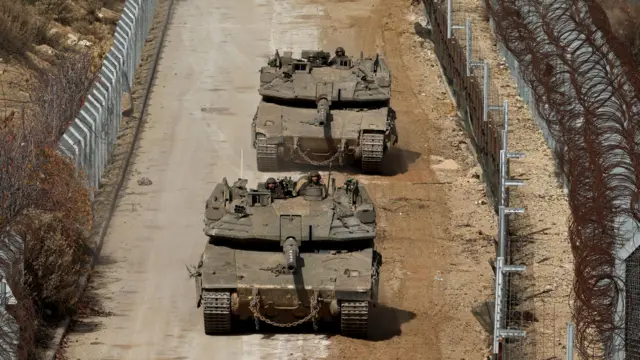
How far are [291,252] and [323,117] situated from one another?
8.72 m

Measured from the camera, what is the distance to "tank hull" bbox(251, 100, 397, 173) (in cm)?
3212

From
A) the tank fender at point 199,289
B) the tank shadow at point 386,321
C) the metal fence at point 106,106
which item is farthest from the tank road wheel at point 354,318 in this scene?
the metal fence at point 106,106

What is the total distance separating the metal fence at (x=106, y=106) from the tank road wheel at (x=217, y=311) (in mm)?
5843

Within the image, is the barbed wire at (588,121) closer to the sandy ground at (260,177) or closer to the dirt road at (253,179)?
the sandy ground at (260,177)

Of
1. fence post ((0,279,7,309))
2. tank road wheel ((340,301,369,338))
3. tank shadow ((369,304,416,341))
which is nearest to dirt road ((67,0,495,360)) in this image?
tank shadow ((369,304,416,341))

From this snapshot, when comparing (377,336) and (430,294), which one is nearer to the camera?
(377,336)

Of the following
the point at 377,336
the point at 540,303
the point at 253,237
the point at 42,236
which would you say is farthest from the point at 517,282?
the point at 42,236

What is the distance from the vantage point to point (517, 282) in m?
26.1


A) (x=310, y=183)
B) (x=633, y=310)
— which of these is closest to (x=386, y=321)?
(x=310, y=183)

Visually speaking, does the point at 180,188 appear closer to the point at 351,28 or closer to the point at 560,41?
the point at 560,41

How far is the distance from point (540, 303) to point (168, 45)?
19098 millimetres

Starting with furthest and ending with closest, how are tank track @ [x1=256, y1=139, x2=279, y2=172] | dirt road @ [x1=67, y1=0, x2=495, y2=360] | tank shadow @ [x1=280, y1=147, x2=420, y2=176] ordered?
1. tank shadow @ [x1=280, y1=147, x2=420, y2=176]
2. tank track @ [x1=256, y1=139, x2=279, y2=172]
3. dirt road @ [x1=67, y1=0, x2=495, y2=360]

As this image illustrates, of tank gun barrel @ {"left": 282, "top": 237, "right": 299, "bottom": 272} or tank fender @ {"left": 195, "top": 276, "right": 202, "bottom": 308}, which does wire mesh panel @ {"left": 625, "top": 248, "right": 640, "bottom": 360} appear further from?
tank fender @ {"left": 195, "top": 276, "right": 202, "bottom": 308}

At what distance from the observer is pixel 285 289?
23.7 m
